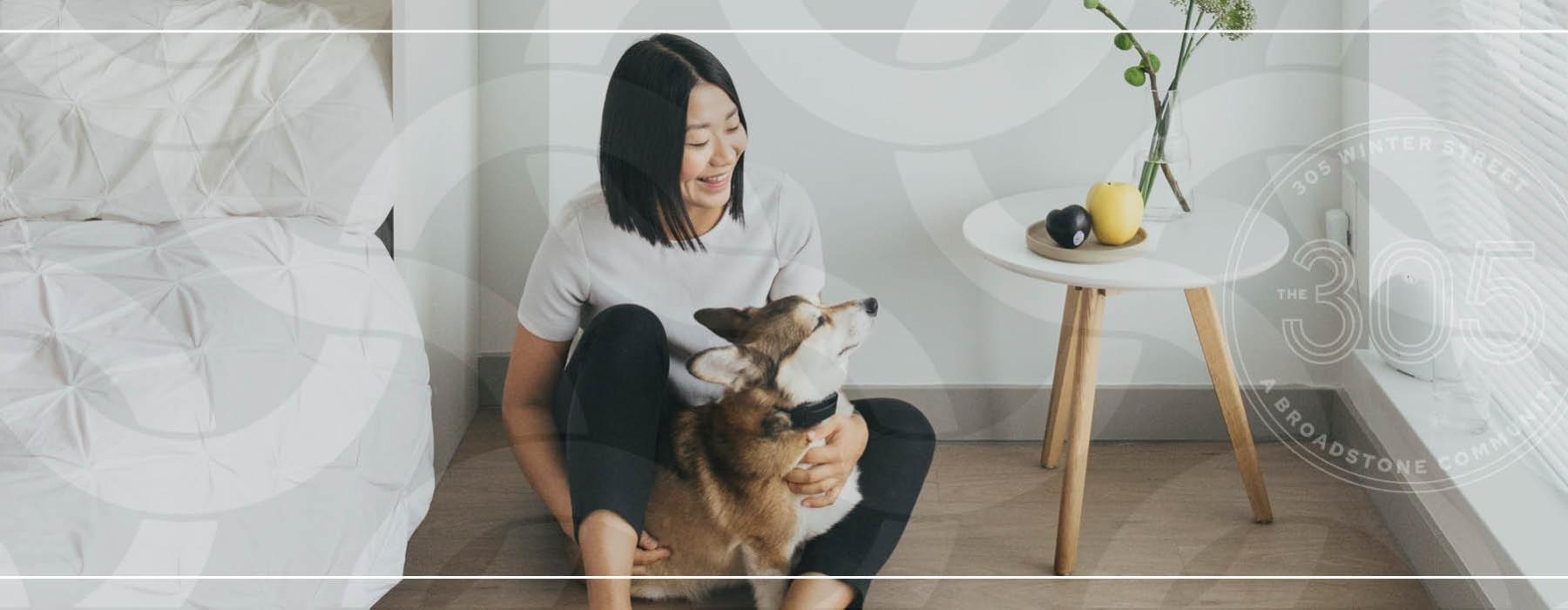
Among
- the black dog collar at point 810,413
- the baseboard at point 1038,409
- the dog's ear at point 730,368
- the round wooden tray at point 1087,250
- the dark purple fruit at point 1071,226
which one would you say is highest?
the dark purple fruit at point 1071,226

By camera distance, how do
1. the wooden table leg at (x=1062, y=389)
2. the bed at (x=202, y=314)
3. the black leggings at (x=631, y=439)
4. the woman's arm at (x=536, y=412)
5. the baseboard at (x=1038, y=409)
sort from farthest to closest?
the baseboard at (x=1038, y=409), the wooden table leg at (x=1062, y=389), the woman's arm at (x=536, y=412), the black leggings at (x=631, y=439), the bed at (x=202, y=314)

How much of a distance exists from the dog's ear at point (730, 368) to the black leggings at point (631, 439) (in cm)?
4

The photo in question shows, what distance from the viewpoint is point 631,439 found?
1616 millimetres

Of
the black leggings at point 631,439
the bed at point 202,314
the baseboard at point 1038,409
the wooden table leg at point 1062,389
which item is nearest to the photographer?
the bed at point 202,314

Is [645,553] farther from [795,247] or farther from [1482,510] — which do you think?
[1482,510]

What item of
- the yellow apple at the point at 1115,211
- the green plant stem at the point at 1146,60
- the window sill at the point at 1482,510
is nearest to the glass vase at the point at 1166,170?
the green plant stem at the point at 1146,60

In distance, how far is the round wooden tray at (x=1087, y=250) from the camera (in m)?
1.67

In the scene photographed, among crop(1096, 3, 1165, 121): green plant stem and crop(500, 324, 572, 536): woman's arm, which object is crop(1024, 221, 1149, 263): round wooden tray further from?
crop(500, 324, 572, 536): woman's arm

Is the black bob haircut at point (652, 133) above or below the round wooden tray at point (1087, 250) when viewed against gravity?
above

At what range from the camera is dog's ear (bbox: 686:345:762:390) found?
166 cm

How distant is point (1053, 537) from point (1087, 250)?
0.41 meters

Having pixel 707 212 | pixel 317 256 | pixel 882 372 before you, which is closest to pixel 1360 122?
pixel 882 372

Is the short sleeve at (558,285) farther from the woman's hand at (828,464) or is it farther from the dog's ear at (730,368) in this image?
the woman's hand at (828,464)
